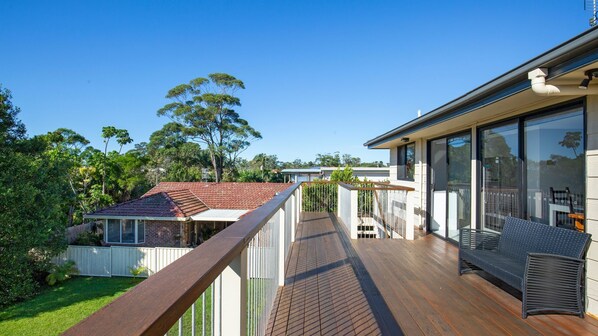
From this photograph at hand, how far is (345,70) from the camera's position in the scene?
16.7 meters

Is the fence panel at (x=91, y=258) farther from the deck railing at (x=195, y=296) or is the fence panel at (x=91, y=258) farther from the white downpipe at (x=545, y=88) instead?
the white downpipe at (x=545, y=88)

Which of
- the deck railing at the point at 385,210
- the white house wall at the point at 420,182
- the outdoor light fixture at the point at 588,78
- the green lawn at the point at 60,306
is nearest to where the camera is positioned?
the outdoor light fixture at the point at 588,78

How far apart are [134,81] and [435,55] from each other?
21685 mm

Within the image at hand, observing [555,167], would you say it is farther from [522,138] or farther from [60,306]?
[60,306]

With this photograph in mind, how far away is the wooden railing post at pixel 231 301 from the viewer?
49.4 inches

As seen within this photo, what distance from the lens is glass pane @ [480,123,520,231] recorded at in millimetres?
4344

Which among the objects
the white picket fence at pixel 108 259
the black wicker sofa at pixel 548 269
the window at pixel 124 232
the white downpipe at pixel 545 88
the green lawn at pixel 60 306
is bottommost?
the green lawn at pixel 60 306

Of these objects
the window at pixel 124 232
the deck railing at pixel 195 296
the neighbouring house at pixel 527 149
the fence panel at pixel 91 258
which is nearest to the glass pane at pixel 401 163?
the neighbouring house at pixel 527 149

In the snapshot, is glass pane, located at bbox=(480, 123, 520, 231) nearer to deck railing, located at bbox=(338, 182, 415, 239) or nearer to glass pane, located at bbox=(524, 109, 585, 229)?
glass pane, located at bbox=(524, 109, 585, 229)

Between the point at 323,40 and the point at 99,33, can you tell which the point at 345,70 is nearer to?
the point at 323,40

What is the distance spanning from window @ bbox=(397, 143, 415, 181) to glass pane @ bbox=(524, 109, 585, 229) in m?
4.37

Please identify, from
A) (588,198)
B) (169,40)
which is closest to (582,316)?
(588,198)

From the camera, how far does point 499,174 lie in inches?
184

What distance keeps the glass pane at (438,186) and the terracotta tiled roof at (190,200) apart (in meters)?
8.54
